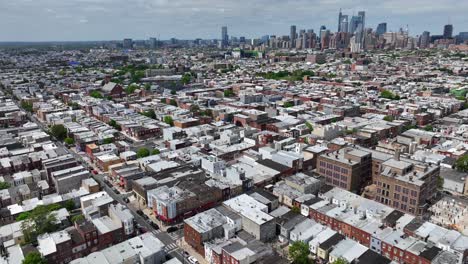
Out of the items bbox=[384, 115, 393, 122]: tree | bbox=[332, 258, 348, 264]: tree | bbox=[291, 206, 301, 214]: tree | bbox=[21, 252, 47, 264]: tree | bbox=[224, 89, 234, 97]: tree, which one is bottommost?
bbox=[291, 206, 301, 214]: tree

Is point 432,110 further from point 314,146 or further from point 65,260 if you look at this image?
point 65,260

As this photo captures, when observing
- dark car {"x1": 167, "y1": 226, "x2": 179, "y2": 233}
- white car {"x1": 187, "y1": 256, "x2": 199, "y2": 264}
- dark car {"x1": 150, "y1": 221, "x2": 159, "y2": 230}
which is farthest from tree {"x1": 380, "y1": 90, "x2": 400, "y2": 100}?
white car {"x1": 187, "y1": 256, "x2": 199, "y2": 264}

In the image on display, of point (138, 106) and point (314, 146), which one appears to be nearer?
point (314, 146)

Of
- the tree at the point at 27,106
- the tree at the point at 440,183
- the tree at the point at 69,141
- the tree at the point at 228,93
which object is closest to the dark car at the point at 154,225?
the tree at the point at 69,141

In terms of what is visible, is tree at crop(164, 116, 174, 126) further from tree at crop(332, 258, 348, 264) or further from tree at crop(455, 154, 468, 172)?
tree at crop(455, 154, 468, 172)

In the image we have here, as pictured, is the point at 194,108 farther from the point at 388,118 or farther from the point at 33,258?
the point at 33,258

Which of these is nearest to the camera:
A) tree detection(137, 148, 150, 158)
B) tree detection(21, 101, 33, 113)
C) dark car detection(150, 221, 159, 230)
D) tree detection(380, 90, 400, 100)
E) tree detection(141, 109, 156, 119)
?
dark car detection(150, 221, 159, 230)

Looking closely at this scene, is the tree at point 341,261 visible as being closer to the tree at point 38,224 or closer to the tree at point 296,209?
the tree at point 296,209

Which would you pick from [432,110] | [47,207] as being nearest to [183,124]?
[47,207]
